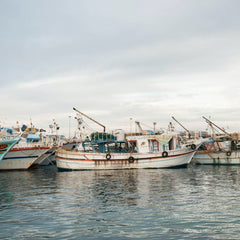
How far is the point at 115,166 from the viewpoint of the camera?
39969 mm

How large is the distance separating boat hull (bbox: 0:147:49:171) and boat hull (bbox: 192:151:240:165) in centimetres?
2669

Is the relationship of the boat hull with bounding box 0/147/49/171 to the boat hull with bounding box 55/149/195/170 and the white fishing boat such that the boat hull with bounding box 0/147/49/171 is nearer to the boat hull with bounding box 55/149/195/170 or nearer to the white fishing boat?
the boat hull with bounding box 55/149/195/170

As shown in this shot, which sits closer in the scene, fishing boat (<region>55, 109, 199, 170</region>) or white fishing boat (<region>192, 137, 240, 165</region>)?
fishing boat (<region>55, 109, 199, 170</region>)

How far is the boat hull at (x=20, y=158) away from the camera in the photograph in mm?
42344

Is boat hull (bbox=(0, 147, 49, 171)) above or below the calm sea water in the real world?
above

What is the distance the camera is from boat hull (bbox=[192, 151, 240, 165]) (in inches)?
1886

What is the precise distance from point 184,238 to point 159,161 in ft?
97.2

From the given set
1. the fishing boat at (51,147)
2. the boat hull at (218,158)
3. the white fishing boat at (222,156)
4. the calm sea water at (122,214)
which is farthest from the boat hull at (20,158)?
the white fishing boat at (222,156)

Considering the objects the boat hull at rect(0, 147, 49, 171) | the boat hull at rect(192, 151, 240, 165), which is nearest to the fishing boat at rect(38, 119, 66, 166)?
the boat hull at rect(0, 147, 49, 171)

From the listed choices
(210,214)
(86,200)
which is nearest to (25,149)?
(86,200)

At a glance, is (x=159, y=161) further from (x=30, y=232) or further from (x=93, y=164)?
(x=30, y=232)

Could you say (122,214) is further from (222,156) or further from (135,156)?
(222,156)

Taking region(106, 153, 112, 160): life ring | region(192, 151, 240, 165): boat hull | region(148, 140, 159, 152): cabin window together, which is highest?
region(148, 140, 159, 152): cabin window

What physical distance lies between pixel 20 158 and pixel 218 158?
1266 inches
